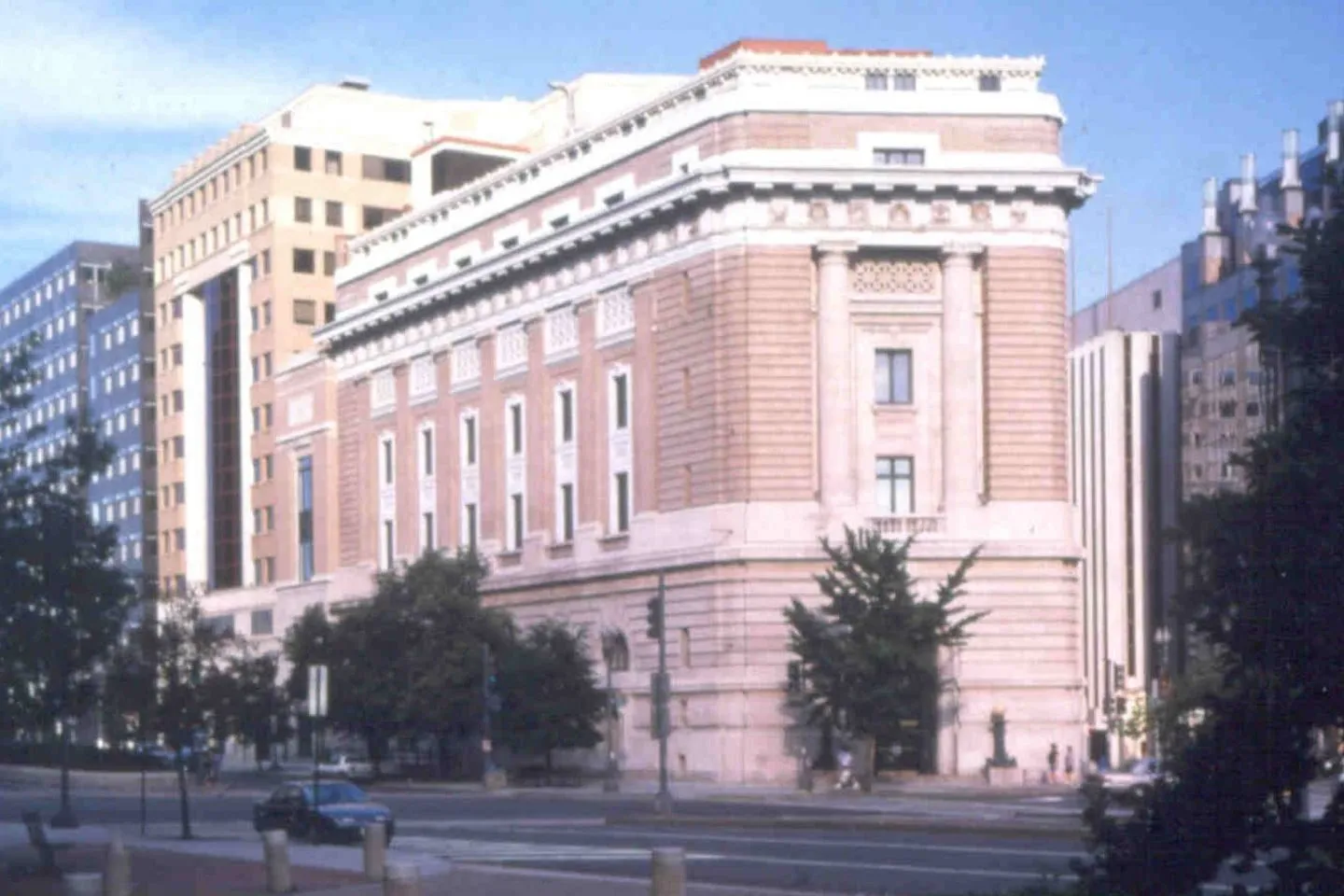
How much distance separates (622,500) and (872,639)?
57.6 ft

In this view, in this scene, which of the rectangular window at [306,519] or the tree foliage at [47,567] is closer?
the tree foliage at [47,567]

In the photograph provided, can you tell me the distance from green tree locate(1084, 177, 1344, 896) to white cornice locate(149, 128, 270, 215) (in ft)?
367

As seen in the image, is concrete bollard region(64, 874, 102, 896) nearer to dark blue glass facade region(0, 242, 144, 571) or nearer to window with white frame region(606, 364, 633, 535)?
window with white frame region(606, 364, 633, 535)

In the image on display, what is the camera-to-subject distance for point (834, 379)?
7838cm

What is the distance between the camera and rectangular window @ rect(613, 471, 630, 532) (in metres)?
85.2

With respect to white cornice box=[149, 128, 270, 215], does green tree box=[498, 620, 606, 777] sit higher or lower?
lower

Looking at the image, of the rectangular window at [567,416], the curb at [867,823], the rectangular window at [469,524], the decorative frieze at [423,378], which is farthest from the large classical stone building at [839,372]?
the curb at [867,823]

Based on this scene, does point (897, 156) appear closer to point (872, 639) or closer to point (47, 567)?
point (872, 639)

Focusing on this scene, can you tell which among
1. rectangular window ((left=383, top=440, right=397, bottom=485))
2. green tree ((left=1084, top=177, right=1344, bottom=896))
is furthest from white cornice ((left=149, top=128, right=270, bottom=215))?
green tree ((left=1084, top=177, right=1344, bottom=896))

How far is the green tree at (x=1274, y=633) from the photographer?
14688 millimetres

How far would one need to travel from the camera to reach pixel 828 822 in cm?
4578

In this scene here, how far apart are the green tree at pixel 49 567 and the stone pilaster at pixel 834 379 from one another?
4607cm

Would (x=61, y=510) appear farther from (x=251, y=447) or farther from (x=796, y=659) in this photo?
(x=251, y=447)

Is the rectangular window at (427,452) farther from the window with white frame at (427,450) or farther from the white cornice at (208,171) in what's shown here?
the white cornice at (208,171)
